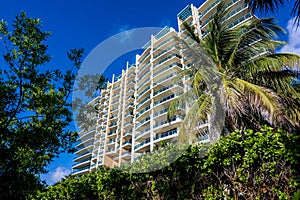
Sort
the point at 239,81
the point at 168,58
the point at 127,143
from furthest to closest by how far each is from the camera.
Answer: the point at 127,143 < the point at 168,58 < the point at 239,81

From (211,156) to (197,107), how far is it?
377cm

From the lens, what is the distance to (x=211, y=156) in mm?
4371

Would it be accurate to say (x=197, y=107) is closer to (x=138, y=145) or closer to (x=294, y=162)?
(x=294, y=162)

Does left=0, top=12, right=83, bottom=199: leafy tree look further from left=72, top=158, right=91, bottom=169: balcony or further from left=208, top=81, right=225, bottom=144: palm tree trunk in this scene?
left=72, top=158, right=91, bottom=169: balcony

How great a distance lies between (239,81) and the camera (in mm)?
7629

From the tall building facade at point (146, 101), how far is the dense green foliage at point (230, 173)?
77.8 ft

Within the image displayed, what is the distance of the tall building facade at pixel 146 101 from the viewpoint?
35.7 metres

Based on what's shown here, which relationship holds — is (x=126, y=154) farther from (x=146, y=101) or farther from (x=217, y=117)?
(x=217, y=117)

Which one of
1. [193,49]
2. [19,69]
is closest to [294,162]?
[19,69]

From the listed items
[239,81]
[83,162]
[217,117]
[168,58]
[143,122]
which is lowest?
[217,117]

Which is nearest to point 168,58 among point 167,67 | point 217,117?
point 167,67

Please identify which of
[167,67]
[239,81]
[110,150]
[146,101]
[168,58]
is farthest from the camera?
[110,150]

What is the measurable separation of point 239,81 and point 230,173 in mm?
4447

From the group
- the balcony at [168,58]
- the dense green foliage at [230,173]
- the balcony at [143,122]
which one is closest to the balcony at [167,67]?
the balcony at [168,58]
